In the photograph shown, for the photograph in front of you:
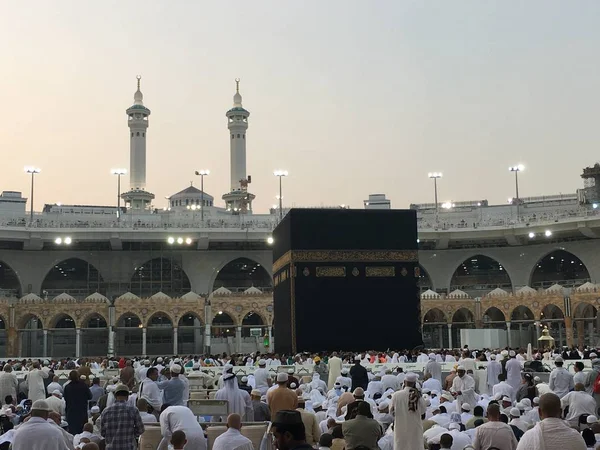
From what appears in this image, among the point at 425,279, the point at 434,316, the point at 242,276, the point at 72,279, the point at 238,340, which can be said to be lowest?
the point at 238,340

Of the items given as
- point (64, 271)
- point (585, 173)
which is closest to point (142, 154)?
point (64, 271)

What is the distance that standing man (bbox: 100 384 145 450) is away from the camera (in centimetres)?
599

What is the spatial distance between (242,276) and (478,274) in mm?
12431

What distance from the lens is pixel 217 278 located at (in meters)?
43.7

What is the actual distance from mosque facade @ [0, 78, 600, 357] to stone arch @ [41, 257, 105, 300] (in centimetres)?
6

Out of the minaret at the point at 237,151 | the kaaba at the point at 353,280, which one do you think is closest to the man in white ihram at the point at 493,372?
the kaaba at the point at 353,280

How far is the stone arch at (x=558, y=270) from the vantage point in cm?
4028

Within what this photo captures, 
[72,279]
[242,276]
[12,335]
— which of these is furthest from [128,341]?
[12,335]

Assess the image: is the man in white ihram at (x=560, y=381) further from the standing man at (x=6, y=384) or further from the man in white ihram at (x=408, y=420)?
the standing man at (x=6, y=384)

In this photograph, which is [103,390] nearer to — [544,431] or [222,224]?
[544,431]

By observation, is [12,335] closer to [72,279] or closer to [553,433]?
[72,279]

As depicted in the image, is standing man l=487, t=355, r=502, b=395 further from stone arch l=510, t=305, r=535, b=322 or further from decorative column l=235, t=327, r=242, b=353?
stone arch l=510, t=305, r=535, b=322

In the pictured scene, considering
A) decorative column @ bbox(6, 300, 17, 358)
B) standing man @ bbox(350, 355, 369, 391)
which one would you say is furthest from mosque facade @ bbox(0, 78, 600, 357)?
standing man @ bbox(350, 355, 369, 391)

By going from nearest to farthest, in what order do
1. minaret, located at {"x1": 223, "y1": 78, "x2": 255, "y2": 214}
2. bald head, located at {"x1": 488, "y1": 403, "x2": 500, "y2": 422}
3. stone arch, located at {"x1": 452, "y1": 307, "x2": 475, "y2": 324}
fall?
bald head, located at {"x1": 488, "y1": 403, "x2": 500, "y2": 422} → stone arch, located at {"x1": 452, "y1": 307, "x2": 475, "y2": 324} → minaret, located at {"x1": 223, "y1": 78, "x2": 255, "y2": 214}
